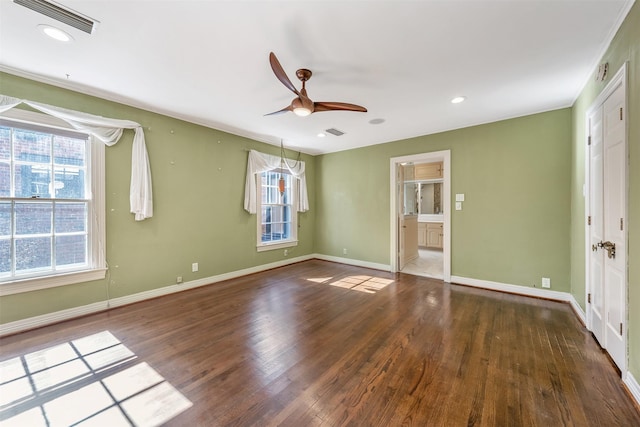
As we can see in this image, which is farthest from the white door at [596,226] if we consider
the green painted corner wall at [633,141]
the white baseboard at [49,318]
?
the white baseboard at [49,318]

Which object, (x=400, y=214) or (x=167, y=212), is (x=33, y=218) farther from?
(x=400, y=214)

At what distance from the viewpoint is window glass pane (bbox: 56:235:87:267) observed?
2895mm

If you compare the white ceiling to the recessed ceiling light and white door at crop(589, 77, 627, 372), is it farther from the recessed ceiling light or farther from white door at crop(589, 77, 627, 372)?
white door at crop(589, 77, 627, 372)

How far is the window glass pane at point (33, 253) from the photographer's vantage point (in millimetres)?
2662

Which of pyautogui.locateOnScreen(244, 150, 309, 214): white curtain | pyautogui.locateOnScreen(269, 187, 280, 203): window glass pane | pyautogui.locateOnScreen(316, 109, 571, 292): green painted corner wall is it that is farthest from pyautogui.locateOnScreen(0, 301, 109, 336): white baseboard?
pyautogui.locateOnScreen(316, 109, 571, 292): green painted corner wall

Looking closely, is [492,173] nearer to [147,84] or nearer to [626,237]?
[626,237]

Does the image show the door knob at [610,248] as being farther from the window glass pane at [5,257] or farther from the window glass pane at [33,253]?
the window glass pane at [5,257]

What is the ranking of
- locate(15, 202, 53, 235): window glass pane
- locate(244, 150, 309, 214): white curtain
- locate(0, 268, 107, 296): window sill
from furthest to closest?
locate(244, 150, 309, 214): white curtain < locate(15, 202, 53, 235): window glass pane < locate(0, 268, 107, 296): window sill

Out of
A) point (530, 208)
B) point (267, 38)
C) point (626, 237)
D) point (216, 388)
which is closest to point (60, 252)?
point (216, 388)

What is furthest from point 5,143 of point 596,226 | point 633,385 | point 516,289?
point 516,289

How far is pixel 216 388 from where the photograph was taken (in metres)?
1.79

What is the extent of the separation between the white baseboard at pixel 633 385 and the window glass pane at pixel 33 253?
5303 millimetres

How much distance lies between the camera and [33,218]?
2.73 metres

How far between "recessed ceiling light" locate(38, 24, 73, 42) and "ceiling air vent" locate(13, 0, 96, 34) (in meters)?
0.16
